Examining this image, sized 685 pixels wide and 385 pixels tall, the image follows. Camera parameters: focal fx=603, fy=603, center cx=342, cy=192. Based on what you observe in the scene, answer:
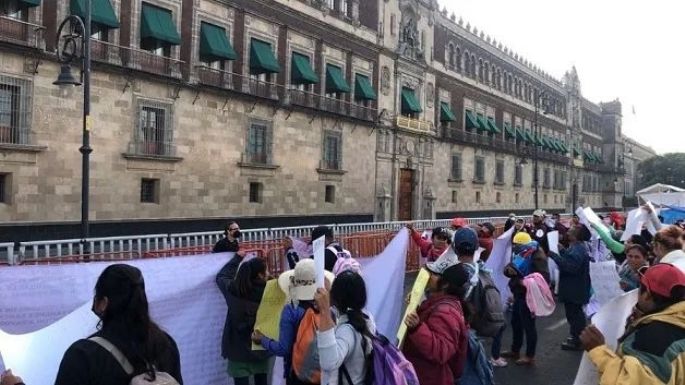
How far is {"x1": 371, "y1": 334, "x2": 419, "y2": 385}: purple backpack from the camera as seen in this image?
3.12 metres

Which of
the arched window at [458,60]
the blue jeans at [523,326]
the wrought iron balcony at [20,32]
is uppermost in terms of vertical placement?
the arched window at [458,60]

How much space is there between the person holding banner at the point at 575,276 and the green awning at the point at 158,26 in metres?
14.8

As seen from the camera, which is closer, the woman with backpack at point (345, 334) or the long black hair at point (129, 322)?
the long black hair at point (129, 322)

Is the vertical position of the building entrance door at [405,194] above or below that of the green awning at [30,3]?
below

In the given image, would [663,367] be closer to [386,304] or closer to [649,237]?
[386,304]

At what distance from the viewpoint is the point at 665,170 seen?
9019 centimetres

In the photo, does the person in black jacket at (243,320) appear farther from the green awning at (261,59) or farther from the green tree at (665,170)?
the green tree at (665,170)

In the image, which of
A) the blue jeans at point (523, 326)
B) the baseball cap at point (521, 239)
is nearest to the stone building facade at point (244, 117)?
the baseball cap at point (521, 239)

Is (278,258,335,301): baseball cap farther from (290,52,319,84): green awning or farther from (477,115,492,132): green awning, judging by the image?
(477,115,492,132): green awning

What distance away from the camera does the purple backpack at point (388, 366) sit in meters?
3.12

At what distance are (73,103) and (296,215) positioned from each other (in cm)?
1049

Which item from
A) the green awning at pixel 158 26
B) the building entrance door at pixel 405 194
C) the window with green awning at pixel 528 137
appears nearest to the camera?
the green awning at pixel 158 26

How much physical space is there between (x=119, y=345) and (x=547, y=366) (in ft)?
20.2

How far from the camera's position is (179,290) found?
4.74m
